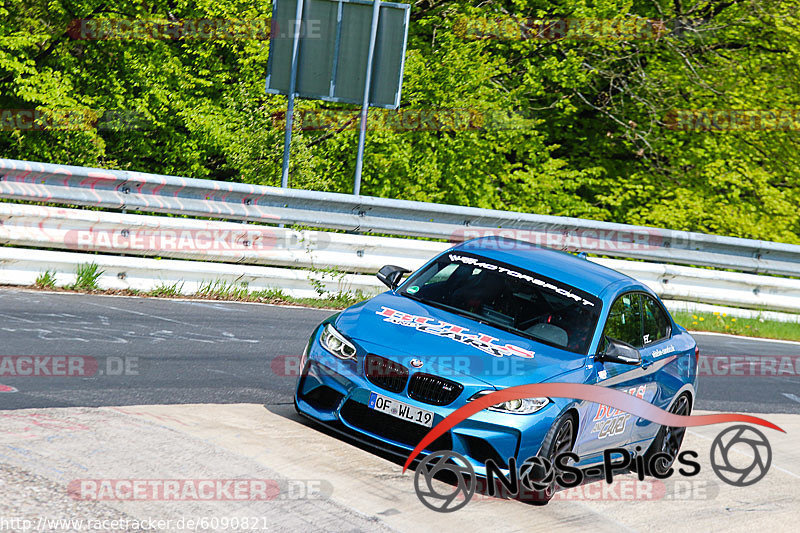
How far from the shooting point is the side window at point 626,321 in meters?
7.71

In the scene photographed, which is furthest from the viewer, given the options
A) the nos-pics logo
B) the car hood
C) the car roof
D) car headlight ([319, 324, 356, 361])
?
the car roof

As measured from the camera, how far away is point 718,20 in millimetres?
25641

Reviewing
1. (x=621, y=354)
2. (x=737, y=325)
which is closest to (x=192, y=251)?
(x=621, y=354)

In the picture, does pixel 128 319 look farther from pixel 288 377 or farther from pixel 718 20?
pixel 718 20

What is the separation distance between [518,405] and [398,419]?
79cm

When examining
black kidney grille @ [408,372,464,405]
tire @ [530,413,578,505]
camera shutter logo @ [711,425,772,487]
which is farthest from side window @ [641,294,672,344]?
black kidney grille @ [408,372,464,405]

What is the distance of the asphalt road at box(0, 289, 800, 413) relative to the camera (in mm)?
7773

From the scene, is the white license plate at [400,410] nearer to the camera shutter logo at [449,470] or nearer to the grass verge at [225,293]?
the camera shutter logo at [449,470]

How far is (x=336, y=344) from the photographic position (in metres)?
7.14

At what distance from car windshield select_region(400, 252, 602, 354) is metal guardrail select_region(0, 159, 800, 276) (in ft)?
15.9

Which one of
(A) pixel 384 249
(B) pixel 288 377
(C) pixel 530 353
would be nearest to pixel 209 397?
(B) pixel 288 377

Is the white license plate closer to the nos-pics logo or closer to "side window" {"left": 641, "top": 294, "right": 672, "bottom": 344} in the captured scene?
the nos-pics logo

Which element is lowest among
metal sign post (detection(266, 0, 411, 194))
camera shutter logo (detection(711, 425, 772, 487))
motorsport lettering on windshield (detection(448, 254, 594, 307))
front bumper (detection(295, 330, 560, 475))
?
camera shutter logo (detection(711, 425, 772, 487))

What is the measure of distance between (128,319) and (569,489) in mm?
5259
